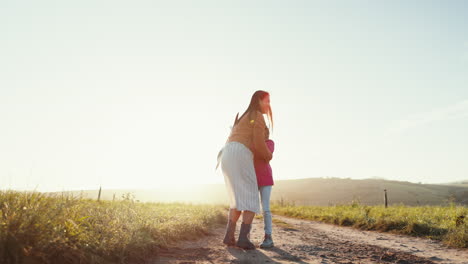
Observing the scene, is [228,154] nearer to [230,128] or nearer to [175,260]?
[230,128]

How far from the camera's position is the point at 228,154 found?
4.97 metres

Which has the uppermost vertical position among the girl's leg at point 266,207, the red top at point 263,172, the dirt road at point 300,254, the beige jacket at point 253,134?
the beige jacket at point 253,134

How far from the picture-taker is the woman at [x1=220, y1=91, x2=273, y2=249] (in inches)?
188

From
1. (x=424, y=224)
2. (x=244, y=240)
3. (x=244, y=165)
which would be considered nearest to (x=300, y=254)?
(x=244, y=240)

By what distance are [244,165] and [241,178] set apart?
0.65ft

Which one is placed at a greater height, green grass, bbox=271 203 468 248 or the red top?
the red top

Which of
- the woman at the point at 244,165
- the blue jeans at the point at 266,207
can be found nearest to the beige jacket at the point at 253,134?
the woman at the point at 244,165

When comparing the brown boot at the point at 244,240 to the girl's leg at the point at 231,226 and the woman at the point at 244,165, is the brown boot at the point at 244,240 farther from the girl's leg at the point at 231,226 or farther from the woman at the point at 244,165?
the girl's leg at the point at 231,226

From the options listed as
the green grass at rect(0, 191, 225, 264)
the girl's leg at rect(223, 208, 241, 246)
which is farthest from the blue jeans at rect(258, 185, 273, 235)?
the green grass at rect(0, 191, 225, 264)

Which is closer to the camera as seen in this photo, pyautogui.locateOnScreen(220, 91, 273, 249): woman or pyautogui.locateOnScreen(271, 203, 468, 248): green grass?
pyautogui.locateOnScreen(220, 91, 273, 249): woman

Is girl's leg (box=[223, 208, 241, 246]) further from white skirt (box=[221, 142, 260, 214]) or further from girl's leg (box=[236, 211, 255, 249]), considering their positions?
girl's leg (box=[236, 211, 255, 249])

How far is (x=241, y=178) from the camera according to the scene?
4.85m

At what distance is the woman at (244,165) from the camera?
15.7 feet

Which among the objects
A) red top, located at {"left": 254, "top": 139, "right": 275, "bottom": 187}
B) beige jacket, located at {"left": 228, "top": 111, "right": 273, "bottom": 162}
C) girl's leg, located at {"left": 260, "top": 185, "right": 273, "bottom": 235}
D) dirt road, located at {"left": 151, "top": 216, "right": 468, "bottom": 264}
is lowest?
dirt road, located at {"left": 151, "top": 216, "right": 468, "bottom": 264}
